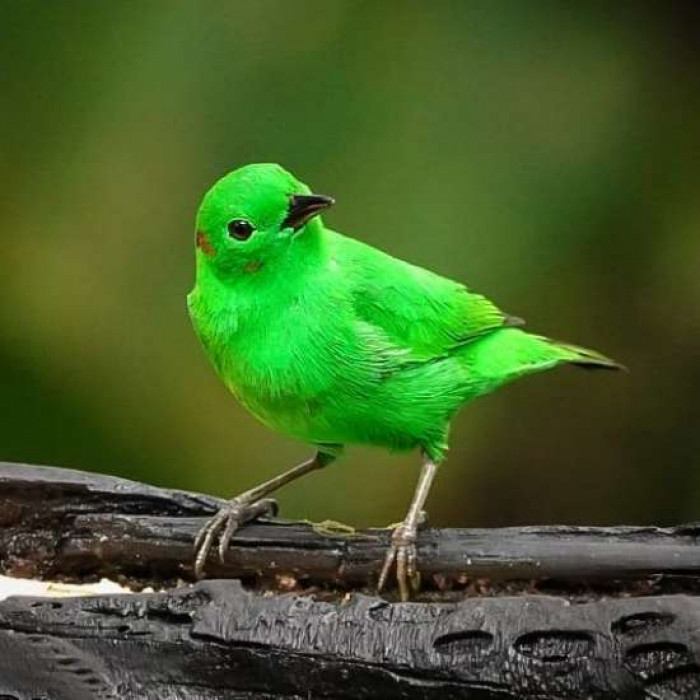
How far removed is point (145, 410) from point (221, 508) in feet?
4.43

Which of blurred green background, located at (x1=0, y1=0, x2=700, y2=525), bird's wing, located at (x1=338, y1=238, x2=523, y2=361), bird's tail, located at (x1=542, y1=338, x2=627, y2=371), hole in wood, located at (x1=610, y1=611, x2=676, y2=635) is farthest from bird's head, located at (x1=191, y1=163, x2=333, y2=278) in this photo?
blurred green background, located at (x1=0, y1=0, x2=700, y2=525)

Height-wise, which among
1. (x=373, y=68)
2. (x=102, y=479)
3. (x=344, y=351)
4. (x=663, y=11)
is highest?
(x=663, y=11)

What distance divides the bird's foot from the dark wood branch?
0.02 metres

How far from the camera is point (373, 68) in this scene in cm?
323

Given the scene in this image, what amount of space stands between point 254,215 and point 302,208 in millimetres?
66

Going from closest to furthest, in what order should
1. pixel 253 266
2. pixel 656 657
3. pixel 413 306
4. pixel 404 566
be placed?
pixel 656 657 < pixel 404 566 < pixel 253 266 < pixel 413 306

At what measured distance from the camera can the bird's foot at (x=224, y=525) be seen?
75.4 inches

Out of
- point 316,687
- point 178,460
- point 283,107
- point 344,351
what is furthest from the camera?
point 178,460

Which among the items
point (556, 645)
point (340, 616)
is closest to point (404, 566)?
point (340, 616)

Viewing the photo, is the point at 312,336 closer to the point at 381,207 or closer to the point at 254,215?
the point at 254,215

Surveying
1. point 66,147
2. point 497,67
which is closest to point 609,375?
point 497,67

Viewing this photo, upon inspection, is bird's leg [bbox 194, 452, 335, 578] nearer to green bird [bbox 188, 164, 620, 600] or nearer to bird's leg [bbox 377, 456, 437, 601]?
green bird [bbox 188, 164, 620, 600]

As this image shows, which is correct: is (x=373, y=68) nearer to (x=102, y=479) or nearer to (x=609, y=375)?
(x=609, y=375)

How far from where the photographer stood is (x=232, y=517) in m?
1.98
